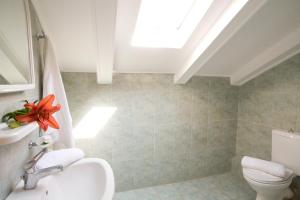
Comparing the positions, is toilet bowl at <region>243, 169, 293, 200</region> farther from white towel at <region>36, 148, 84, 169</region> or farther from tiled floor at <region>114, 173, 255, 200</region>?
white towel at <region>36, 148, 84, 169</region>

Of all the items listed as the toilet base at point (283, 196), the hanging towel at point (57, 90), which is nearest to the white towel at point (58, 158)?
the hanging towel at point (57, 90)

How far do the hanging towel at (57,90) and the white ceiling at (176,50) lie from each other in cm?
18

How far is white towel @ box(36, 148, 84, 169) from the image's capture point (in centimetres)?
91

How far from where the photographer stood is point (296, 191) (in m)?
1.96

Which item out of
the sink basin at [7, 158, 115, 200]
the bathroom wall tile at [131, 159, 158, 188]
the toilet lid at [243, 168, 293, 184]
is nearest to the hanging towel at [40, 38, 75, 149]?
the sink basin at [7, 158, 115, 200]

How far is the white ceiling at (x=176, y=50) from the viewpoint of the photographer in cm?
119

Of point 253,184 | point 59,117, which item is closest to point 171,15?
point 59,117

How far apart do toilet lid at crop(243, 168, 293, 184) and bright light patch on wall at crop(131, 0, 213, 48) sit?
4.75ft

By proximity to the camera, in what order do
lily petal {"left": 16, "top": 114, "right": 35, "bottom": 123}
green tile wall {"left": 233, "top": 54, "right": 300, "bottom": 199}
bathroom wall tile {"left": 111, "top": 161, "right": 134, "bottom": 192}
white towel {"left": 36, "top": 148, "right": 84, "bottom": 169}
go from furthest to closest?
1. bathroom wall tile {"left": 111, "top": 161, "right": 134, "bottom": 192}
2. green tile wall {"left": 233, "top": 54, "right": 300, "bottom": 199}
3. white towel {"left": 36, "top": 148, "right": 84, "bottom": 169}
4. lily petal {"left": 16, "top": 114, "right": 35, "bottom": 123}

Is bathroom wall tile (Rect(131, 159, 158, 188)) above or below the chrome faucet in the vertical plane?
below

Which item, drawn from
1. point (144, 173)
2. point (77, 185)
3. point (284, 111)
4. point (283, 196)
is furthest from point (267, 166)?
point (77, 185)

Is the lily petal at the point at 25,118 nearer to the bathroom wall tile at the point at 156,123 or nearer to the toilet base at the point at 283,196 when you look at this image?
the bathroom wall tile at the point at 156,123

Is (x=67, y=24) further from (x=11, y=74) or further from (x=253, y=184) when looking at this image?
(x=253, y=184)

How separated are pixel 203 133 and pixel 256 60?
3.83ft
